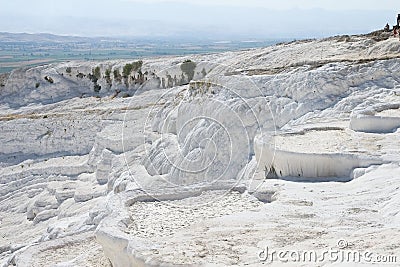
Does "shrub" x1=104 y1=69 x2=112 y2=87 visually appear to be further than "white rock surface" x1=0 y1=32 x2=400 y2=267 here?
Yes

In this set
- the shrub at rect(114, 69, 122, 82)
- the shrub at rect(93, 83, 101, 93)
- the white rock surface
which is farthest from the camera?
the shrub at rect(93, 83, 101, 93)

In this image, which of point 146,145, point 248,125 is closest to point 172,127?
point 146,145

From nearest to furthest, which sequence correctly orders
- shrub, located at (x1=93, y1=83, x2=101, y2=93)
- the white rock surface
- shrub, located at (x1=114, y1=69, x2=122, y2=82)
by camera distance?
the white rock surface < shrub, located at (x1=114, y1=69, x2=122, y2=82) < shrub, located at (x1=93, y1=83, x2=101, y2=93)

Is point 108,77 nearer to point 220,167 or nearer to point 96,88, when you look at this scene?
point 96,88

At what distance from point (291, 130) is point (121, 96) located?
89.4ft

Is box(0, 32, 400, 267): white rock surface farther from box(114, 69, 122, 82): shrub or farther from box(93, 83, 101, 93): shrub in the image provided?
box(114, 69, 122, 82): shrub

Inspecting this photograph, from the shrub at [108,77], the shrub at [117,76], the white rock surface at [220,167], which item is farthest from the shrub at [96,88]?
the white rock surface at [220,167]

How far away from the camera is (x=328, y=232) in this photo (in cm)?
729

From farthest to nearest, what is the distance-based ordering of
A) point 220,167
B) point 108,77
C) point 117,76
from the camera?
point 108,77 → point 117,76 → point 220,167

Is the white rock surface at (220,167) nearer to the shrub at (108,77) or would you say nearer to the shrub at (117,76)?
the shrub at (108,77)

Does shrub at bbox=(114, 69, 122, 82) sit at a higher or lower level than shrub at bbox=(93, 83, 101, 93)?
higher

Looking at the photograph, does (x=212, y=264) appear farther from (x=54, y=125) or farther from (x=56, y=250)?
(x=54, y=125)

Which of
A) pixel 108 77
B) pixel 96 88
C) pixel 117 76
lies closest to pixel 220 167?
pixel 117 76

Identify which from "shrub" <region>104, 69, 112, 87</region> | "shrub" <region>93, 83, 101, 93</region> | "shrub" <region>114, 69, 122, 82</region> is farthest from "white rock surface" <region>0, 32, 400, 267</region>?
"shrub" <region>114, 69, 122, 82</region>
